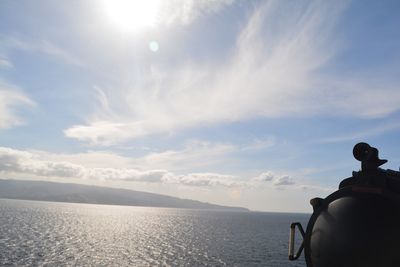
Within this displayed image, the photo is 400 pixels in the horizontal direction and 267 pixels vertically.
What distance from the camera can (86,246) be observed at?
81125 mm

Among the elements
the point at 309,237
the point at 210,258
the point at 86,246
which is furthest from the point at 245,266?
the point at 309,237

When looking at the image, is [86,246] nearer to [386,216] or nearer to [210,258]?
[210,258]

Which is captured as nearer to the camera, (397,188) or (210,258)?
(397,188)

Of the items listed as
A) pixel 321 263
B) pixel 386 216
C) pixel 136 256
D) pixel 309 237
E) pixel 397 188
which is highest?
pixel 397 188

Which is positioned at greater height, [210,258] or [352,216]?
[352,216]

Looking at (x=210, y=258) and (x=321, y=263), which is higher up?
→ (x=321, y=263)

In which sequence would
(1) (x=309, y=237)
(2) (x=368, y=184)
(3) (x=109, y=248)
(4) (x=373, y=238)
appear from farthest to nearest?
1. (3) (x=109, y=248)
2. (1) (x=309, y=237)
3. (2) (x=368, y=184)
4. (4) (x=373, y=238)

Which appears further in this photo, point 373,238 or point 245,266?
point 245,266

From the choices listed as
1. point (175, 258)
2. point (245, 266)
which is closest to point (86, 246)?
point (175, 258)

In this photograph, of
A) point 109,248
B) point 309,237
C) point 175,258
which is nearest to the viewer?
point 309,237

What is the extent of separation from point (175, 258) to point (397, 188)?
65.8m

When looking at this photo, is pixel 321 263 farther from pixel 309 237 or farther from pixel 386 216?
pixel 386 216

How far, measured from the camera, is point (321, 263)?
24.2 feet

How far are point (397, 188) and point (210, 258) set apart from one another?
218 feet
